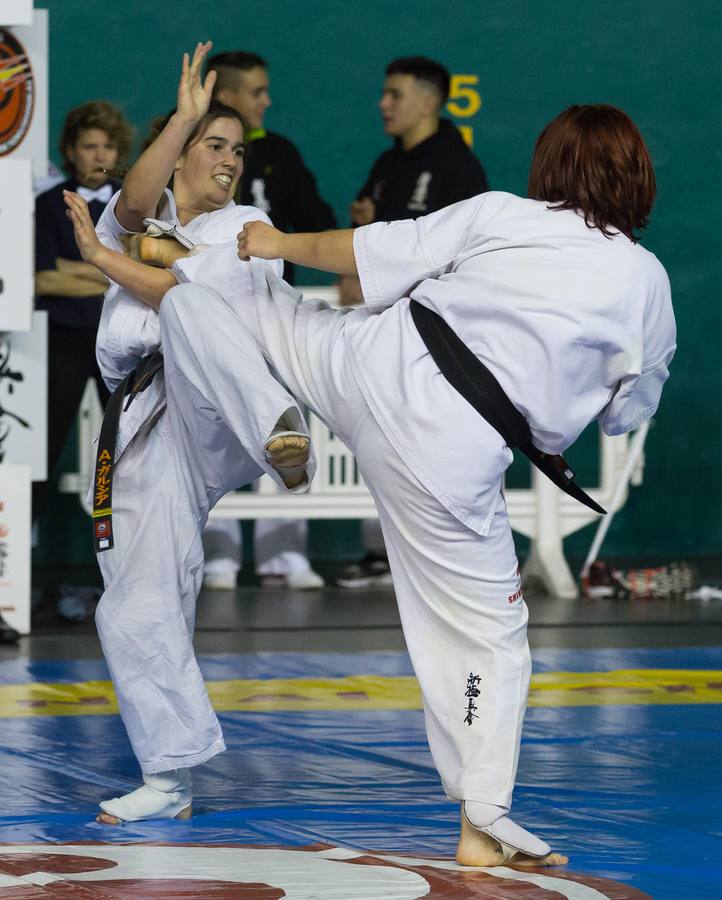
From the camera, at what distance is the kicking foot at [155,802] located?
3469 mm

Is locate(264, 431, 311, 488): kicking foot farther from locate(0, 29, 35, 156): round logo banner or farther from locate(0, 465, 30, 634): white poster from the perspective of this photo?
locate(0, 29, 35, 156): round logo banner

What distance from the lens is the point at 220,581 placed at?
715cm

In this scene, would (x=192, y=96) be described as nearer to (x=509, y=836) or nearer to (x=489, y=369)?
(x=489, y=369)

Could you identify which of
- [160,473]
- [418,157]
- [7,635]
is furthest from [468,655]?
[418,157]

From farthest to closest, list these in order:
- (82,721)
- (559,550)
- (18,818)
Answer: (559,550)
(82,721)
(18,818)

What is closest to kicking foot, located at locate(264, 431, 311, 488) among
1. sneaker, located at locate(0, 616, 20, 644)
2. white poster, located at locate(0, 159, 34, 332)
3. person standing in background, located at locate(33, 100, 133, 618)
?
white poster, located at locate(0, 159, 34, 332)

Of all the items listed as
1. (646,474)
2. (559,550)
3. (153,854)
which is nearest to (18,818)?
(153,854)

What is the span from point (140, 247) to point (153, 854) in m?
1.27

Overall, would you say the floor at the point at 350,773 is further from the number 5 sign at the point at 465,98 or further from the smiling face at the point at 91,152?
the number 5 sign at the point at 465,98

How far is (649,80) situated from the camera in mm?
8633

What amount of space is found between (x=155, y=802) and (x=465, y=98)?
580 centimetres

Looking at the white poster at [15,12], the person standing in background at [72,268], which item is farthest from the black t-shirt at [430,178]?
the white poster at [15,12]

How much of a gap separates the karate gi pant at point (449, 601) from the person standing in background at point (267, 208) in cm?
397

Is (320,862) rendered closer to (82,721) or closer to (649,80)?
(82,721)
